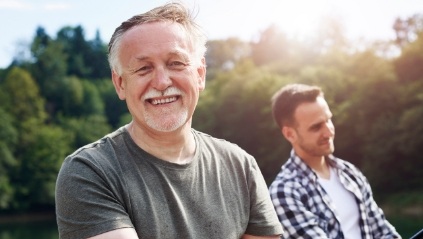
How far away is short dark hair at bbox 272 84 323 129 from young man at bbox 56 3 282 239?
6.24 ft

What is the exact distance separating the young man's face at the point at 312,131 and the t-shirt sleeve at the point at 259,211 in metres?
1.68

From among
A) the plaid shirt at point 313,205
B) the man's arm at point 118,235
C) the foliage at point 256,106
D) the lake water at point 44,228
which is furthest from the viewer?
the foliage at point 256,106

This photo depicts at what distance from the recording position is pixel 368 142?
106ft

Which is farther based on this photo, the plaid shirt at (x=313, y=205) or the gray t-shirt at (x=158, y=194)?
the plaid shirt at (x=313, y=205)

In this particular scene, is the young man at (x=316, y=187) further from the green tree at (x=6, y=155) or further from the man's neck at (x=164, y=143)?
the green tree at (x=6, y=155)

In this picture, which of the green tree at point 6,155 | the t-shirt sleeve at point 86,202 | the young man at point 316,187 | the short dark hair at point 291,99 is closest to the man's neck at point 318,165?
the young man at point 316,187

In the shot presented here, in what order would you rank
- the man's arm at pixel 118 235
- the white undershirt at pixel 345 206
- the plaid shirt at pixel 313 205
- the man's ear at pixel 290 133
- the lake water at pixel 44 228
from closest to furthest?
1. the man's arm at pixel 118 235
2. the plaid shirt at pixel 313 205
3. the white undershirt at pixel 345 206
4. the man's ear at pixel 290 133
5. the lake water at pixel 44 228

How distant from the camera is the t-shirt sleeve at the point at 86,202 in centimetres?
188

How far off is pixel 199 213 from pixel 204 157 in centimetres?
21

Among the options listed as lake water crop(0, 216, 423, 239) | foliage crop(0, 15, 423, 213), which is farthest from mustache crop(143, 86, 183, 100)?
foliage crop(0, 15, 423, 213)

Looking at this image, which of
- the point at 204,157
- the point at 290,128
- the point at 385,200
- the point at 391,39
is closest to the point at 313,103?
the point at 290,128

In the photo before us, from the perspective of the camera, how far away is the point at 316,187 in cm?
368

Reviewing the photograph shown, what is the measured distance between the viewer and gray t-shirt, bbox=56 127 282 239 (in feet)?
6.24

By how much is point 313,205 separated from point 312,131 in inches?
21.5
